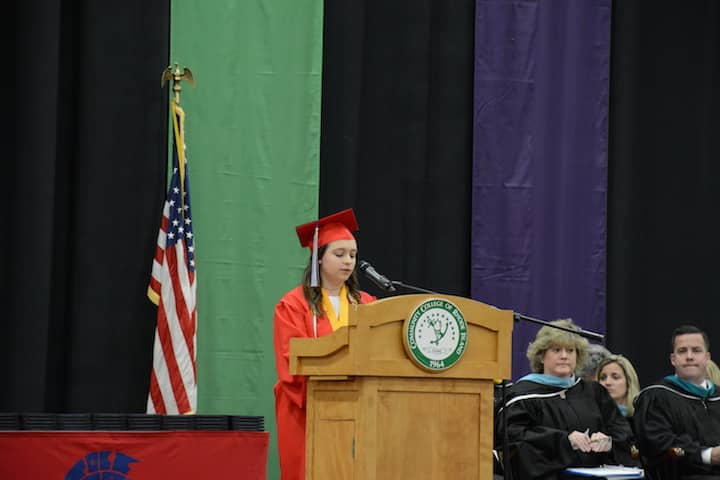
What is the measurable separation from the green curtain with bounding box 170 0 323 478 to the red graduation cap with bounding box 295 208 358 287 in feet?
6.13

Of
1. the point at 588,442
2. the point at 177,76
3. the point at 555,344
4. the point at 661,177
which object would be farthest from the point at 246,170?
the point at 661,177

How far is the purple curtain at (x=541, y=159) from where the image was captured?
807 centimetres

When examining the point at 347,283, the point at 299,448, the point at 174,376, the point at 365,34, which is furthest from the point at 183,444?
the point at 365,34

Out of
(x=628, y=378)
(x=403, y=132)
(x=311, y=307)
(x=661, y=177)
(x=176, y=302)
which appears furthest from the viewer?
(x=661, y=177)

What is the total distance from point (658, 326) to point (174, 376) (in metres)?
3.53

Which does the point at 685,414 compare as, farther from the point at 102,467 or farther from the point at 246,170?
the point at 102,467

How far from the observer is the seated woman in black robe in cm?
589

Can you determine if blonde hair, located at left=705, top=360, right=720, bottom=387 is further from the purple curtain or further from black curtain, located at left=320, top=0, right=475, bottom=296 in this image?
black curtain, located at left=320, top=0, right=475, bottom=296

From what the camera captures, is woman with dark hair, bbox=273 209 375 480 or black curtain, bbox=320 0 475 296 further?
black curtain, bbox=320 0 475 296

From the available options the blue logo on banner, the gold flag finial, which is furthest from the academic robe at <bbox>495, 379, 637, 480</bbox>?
the gold flag finial

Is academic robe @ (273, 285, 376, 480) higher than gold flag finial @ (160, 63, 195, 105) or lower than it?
lower

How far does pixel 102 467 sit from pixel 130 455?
0.41 feet

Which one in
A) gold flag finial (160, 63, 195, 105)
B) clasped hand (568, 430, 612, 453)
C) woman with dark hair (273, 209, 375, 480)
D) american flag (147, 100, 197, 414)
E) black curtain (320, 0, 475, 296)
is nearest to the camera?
woman with dark hair (273, 209, 375, 480)

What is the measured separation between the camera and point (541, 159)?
8203mm
